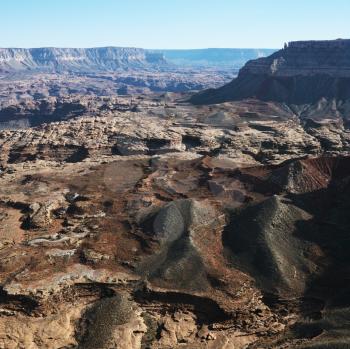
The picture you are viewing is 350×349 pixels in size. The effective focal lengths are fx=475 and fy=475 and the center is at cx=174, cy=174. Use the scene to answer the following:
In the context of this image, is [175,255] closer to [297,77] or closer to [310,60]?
[297,77]

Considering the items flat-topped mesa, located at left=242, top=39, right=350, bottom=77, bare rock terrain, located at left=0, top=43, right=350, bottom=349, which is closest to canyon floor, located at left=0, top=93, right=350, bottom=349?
bare rock terrain, located at left=0, top=43, right=350, bottom=349

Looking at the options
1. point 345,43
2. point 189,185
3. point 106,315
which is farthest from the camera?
point 345,43

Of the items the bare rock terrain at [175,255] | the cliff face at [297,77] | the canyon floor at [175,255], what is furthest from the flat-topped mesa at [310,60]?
the canyon floor at [175,255]

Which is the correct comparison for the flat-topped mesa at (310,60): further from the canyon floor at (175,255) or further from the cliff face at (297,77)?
the canyon floor at (175,255)

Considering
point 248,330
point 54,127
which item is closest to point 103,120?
point 54,127

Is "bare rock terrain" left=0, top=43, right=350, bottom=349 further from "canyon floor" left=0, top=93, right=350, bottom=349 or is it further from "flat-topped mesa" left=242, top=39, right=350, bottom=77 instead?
"flat-topped mesa" left=242, top=39, right=350, bottom=77

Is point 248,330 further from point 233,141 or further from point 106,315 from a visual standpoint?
point 233,141

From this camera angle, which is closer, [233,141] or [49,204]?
[49,204]
